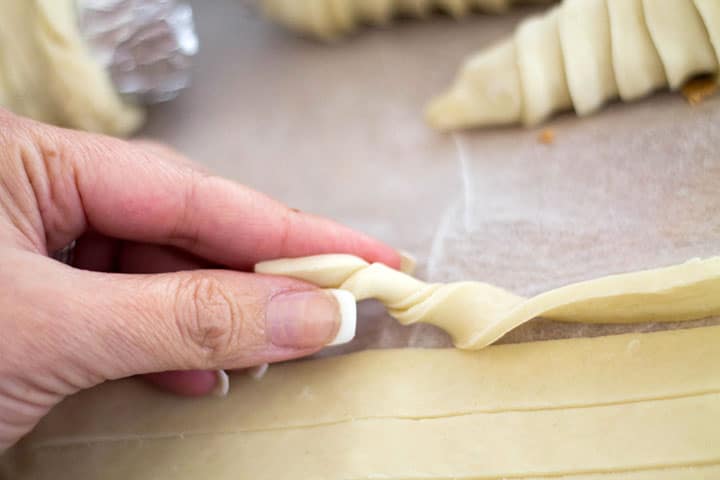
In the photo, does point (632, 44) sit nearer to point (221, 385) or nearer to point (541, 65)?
point (541, 65)

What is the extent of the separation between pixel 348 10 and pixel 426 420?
0.55m

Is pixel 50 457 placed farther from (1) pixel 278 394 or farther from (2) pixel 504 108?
(2) pixel 504 108

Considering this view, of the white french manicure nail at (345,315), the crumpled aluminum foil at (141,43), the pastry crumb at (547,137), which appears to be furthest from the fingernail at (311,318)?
the crumpled aluminum foil at (141,43)

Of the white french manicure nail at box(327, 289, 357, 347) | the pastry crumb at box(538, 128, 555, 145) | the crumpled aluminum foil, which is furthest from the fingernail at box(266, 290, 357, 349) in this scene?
the crumpled aluminum foil

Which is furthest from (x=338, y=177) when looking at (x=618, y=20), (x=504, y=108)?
(x=618, y=20)

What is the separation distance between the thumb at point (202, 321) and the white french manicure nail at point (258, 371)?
43 millimetres

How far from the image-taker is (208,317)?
1.54 feet

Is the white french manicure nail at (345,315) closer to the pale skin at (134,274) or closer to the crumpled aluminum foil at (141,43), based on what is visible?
the pale skin at (134,274)

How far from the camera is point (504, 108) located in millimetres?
700

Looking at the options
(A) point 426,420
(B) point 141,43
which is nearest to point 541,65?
(A) point 426,420

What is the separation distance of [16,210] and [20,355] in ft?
0.40

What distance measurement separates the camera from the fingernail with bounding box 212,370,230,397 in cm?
55

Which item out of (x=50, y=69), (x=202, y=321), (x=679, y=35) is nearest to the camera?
(x=202, y=321)

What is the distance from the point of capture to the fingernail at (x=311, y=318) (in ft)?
1.63
